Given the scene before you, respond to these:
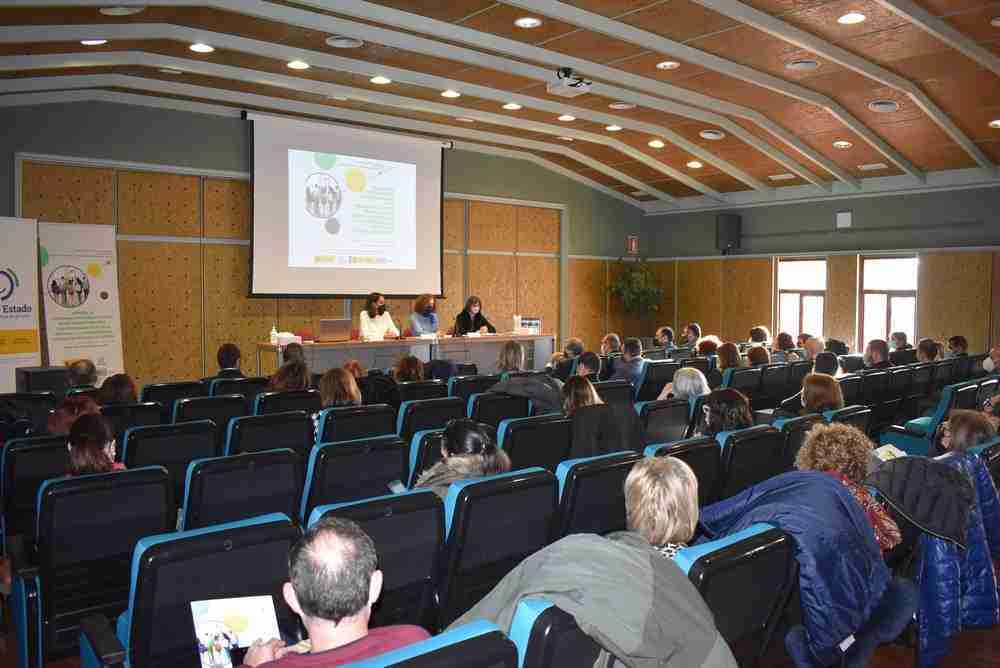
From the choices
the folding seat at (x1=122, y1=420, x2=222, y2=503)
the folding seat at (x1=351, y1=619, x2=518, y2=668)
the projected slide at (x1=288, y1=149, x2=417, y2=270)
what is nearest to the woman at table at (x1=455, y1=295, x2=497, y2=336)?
the projected slide at (x1=288, y1=149, x2=417, y2=270)

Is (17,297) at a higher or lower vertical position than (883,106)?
lower

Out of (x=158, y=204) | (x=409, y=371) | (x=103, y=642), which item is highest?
(x=158, y=204)

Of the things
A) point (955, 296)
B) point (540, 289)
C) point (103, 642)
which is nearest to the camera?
point (103, 642)

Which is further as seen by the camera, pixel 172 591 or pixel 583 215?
pixel 583 215

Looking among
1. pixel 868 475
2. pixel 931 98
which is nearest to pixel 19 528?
pixel 868 475

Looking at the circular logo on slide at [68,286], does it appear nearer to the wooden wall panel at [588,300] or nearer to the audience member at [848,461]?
the audience member at [848,461]

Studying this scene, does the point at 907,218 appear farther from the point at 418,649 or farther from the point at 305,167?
the point at 418,649

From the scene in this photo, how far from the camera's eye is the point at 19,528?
11.7 feet

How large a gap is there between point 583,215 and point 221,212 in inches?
278

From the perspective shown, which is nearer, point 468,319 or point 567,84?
point 567,84

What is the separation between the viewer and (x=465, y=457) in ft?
10.2

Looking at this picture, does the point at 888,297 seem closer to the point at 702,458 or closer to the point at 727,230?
the point at 727,230

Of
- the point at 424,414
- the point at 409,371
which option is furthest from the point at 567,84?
the point at 424,414

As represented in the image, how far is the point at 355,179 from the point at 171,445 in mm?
7570
